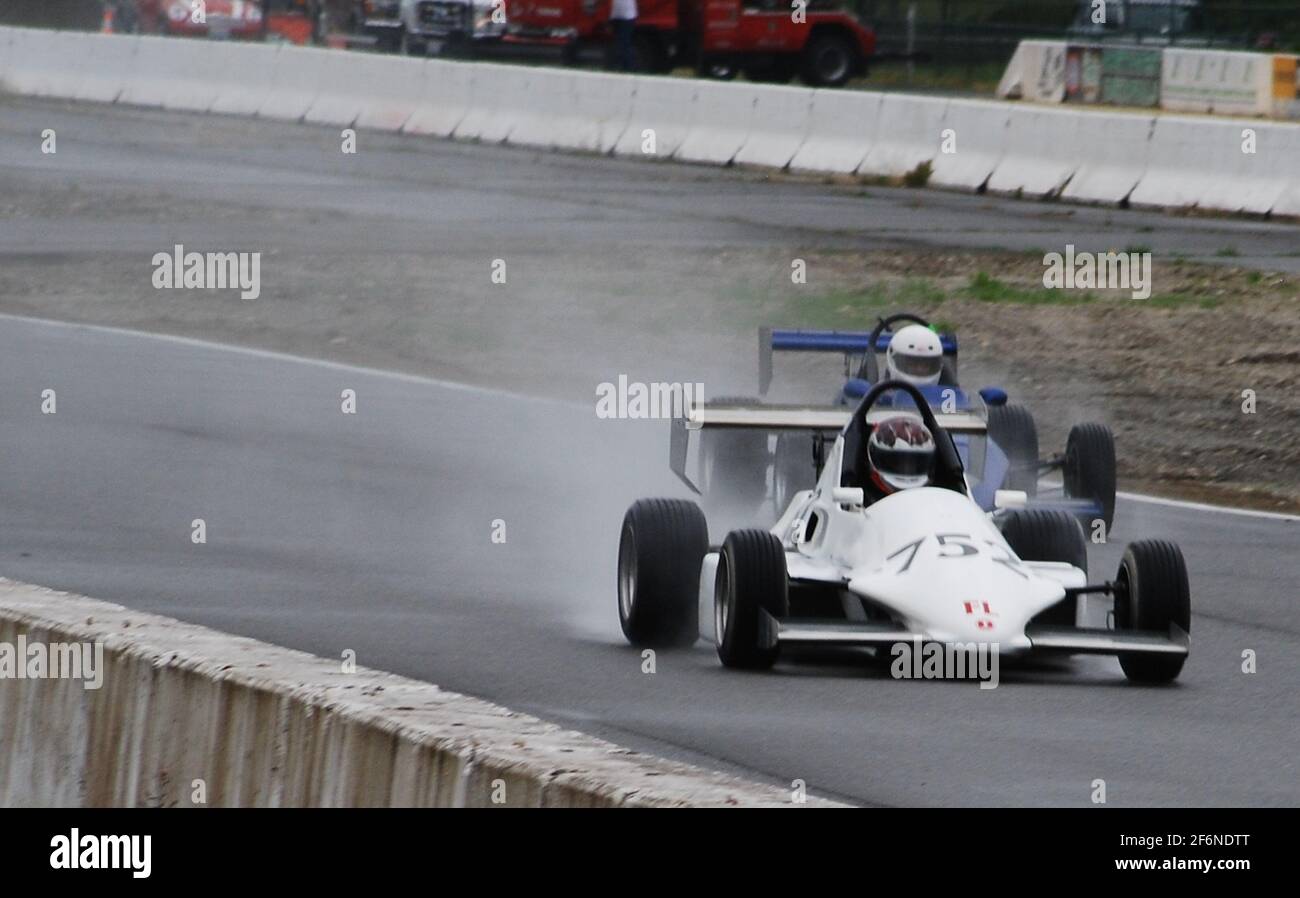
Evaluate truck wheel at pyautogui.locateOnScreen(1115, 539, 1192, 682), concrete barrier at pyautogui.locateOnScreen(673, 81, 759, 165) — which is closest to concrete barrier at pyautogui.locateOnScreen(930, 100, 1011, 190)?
concrete barrier at pyautogui.locateOnScreen(673, 81, 759, 165)

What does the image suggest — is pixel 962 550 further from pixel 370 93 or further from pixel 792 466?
pixel 370 93

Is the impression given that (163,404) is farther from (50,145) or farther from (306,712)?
(50,145)

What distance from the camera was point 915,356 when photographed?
36.8 ft

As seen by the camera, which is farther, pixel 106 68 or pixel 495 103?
pixel 106 68

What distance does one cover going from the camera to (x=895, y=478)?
9883 millimetres

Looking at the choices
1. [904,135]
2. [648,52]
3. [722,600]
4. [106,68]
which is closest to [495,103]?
[904,135]

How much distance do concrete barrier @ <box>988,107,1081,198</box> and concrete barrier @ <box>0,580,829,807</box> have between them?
67.5 feet

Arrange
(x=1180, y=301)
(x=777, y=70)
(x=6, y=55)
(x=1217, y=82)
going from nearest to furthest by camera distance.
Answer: (x=1180, y=301), (x=1217, y=82), (x=6, y=55), (x=777, y=70)

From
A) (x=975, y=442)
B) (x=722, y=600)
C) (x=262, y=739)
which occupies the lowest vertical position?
(x=262, y=739)

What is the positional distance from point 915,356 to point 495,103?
77.0ft

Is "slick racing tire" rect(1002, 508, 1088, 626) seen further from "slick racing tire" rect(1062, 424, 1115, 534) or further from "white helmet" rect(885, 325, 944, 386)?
"slick racing tire" rect(1062, 424, 1115, 534)

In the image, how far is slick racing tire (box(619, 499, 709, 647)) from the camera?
9.91m

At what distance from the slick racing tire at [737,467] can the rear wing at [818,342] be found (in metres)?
0.72

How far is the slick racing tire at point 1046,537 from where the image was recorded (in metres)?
10.1
